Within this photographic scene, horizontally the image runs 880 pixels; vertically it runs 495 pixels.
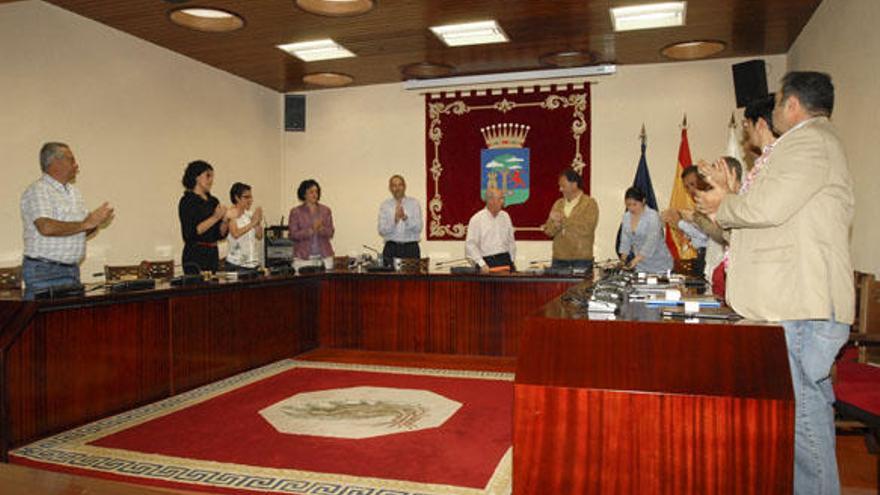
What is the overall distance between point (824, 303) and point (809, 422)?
36 centimetres

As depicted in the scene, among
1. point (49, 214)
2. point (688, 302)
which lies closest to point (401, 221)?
point (49, 214)

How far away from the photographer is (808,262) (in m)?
1.90

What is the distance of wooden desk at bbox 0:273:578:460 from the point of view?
3.14 m

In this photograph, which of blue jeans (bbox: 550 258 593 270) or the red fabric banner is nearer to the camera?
blue jeans (bbox: 550 258 593 270)

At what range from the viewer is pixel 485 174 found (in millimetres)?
Answer: 7613

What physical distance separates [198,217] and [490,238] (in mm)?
2450

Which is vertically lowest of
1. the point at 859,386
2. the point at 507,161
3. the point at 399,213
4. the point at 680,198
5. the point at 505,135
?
the point at 859,386

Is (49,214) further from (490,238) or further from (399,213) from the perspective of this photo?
(490,238)

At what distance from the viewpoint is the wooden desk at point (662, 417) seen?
1.51 m

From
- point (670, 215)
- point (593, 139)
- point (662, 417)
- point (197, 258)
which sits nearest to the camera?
point (662, 417)

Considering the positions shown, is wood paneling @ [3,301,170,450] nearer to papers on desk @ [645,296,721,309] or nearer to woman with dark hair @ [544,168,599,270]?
papers on desk @ [645,296,721,309]

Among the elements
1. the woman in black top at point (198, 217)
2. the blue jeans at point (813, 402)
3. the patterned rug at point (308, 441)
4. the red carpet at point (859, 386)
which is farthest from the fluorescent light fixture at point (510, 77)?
the blue jeans at point (813, 402)

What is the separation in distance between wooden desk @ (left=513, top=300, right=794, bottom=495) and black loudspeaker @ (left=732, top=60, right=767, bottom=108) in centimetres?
533

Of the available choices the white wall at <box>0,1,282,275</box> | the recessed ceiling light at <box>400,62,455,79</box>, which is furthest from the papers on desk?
the recessed ceiling light at <box>400,62,455,79</box>
